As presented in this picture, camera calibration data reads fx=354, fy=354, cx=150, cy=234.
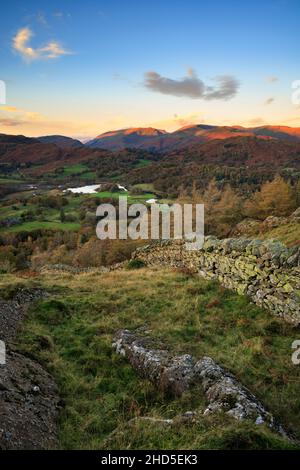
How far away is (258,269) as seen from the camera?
1295 cm

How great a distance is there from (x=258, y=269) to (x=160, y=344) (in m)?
5.01

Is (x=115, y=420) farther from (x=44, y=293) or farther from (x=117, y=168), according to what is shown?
Result: (x=117, y=168)

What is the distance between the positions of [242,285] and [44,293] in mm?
8674

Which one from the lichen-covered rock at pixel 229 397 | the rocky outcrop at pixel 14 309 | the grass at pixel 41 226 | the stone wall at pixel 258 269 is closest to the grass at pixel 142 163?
the grass at pixel 41 226

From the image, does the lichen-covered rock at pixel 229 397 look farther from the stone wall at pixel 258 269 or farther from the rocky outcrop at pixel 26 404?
the stone wall at pixel 258 269

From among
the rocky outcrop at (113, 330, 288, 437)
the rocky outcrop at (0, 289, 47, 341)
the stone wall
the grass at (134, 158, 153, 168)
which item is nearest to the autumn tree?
the stone wall

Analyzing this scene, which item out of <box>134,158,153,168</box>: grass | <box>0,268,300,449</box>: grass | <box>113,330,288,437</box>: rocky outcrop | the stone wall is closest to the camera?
<box>0,268,300,449</box>: grass

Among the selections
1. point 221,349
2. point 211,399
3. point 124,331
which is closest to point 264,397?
point 211,399

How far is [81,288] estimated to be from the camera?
58.3 ft

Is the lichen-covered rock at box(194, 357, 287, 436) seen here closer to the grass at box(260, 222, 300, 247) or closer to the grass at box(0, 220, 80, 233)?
the grass at box(260, 222, 300, 247)

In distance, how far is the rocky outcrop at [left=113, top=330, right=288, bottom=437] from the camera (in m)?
6.48

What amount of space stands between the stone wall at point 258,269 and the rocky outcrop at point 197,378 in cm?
422

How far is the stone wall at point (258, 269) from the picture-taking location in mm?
11352

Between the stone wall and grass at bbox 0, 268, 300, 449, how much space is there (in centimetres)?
48
